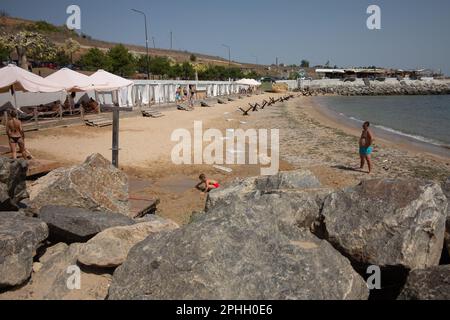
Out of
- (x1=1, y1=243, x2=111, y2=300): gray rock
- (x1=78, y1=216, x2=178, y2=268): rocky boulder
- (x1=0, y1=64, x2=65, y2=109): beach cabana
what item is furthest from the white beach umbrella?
(x1=78, y1=216, x2=178, y2=268): rocky boulder

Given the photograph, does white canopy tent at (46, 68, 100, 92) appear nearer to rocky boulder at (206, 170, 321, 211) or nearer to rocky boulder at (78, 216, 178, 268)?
rocky boulder at (206, 170, 321, 211)

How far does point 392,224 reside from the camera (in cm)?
386

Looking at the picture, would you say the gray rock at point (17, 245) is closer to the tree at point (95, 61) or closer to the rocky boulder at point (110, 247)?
the rocky boulder at point (110, 247)

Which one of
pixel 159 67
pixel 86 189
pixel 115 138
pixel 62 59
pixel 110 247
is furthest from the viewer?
pixel 159 67

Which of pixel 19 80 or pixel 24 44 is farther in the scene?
pixel 24 44

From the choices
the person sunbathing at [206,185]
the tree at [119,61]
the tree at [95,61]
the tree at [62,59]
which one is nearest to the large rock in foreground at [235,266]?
the person sunbathing at [206,185]

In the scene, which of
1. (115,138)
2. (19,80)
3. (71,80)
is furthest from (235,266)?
(71,80)

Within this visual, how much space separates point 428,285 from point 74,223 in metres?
4.39

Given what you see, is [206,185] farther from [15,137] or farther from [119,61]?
[119,61]

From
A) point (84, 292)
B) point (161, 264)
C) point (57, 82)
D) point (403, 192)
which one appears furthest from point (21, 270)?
point (57, 82)

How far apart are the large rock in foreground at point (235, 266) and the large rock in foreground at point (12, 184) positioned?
8.21ft

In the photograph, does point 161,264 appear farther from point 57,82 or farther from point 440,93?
point 440,93

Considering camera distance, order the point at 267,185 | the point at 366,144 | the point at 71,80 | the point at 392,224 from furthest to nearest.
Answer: the point at 71,80 → the point at 366,144 → the point at 267,185 → the point at 392,224

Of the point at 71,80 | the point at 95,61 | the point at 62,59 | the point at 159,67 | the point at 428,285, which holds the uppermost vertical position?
the point at 159,67
